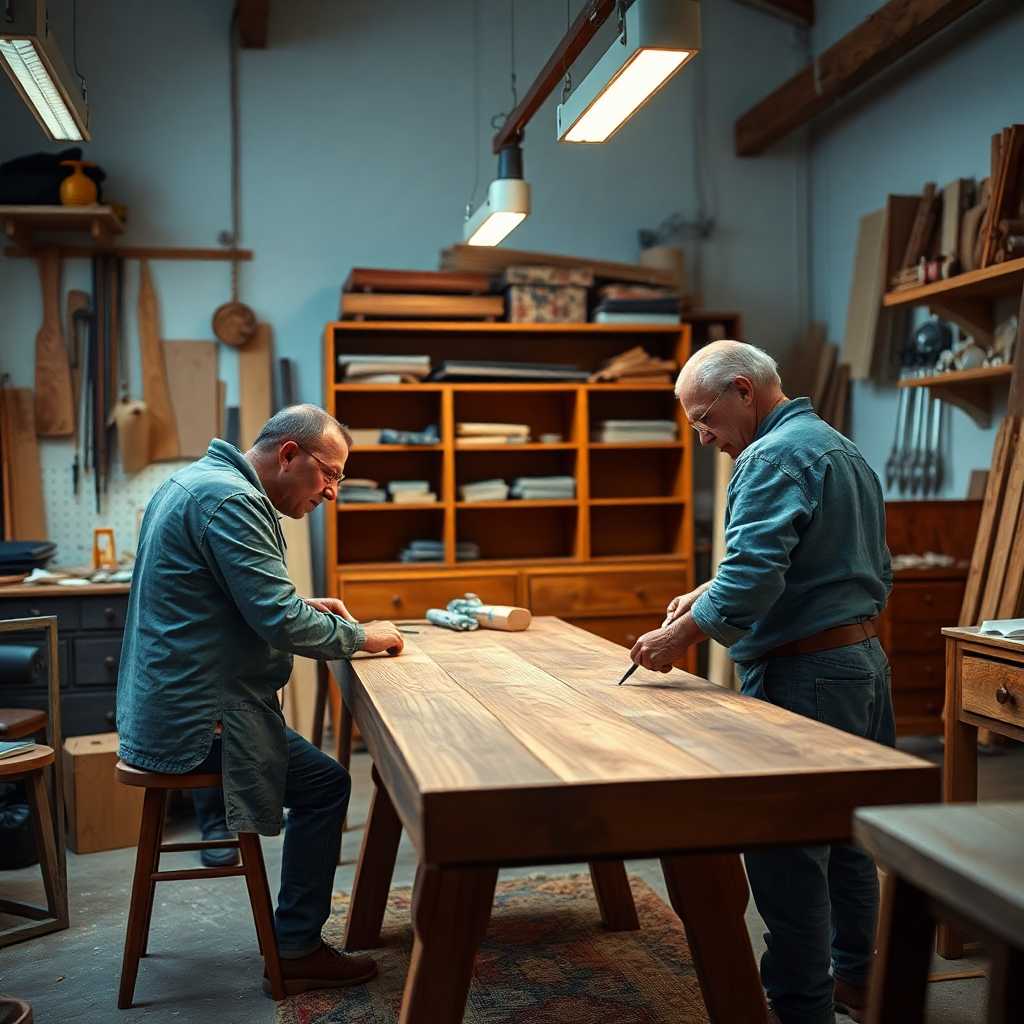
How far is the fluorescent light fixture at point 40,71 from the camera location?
339 cm

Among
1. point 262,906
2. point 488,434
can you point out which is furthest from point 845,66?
point 262,906

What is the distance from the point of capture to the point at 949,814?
151 cm

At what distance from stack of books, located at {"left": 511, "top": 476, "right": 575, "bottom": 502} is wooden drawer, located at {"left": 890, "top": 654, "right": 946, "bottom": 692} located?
5.90 feet

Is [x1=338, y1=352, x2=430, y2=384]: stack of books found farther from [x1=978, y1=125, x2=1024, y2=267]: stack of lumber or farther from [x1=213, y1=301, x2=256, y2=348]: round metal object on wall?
[x1=978, y1=125, x2=1024, y2=267]: stack of lumber

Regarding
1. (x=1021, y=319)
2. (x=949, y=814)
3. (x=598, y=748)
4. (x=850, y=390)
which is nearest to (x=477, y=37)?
(x=850, y=390)

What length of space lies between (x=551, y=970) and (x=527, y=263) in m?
3.69

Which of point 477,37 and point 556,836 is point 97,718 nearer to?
point 556,836

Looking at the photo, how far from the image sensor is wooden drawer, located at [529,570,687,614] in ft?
19.2

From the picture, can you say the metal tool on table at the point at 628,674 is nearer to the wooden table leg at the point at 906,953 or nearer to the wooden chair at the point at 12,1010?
the wooden table leg at the point at 906,953

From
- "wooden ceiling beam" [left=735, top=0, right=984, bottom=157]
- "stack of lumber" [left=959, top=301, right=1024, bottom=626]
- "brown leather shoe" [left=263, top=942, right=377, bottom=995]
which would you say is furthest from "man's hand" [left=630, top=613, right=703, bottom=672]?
"wooden ceiling beam" [left=735, top=0, right=984, bottom=157]

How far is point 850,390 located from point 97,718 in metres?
4.22

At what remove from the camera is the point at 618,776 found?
1.81 metres

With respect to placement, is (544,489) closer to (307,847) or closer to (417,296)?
(417,296)

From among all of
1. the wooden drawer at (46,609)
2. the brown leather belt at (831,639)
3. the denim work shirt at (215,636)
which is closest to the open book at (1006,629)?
the brown leather belt at (831,639)
